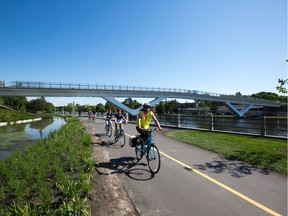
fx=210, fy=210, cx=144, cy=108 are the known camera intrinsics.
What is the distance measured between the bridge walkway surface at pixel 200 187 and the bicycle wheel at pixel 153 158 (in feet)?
0.55

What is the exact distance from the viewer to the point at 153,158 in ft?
20.2

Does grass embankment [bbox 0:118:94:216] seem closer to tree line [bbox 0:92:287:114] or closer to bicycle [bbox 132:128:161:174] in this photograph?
bicycle [bbox 132:128:161:174]

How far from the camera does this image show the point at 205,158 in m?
7.77

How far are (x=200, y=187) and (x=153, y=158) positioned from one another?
5.33 feet

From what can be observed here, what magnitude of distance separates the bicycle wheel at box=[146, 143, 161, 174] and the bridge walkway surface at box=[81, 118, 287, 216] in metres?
0.17

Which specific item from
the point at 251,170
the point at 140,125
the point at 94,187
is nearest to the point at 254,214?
the point at 251,170

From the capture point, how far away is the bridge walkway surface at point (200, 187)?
157 inches

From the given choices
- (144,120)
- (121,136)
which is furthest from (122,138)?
(144,120)

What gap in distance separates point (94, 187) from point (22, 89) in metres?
42.2

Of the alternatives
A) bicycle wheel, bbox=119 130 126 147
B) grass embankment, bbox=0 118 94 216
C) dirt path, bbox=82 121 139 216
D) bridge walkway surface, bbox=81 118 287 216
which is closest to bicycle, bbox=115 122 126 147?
bicycle wheel, bbox=119 130 126 147

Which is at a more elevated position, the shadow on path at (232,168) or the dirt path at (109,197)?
the dirt path at (109,197)

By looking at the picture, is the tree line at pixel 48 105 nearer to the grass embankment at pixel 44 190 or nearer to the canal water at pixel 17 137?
the canal water at pixel 17 137

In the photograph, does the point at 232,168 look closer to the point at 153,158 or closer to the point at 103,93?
the point at 153,158

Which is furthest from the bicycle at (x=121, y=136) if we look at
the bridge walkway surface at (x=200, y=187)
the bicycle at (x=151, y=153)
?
the bicycle at (x=151, y=153)
